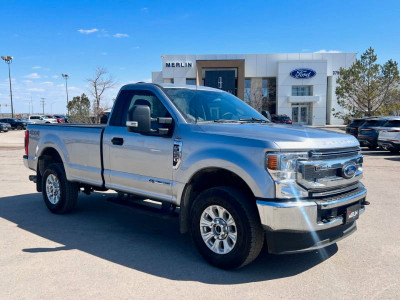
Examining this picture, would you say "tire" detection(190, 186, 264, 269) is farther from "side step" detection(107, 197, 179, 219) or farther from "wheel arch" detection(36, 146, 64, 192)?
"wheel arch" detection(36, 146, 64, 192)

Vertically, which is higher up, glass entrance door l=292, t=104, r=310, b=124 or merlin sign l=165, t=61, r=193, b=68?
merlin sign l=165, t=61, r=193, b=68

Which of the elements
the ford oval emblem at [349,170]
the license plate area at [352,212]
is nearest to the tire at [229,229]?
the license plate area at [352,212]

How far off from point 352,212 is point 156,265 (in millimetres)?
2283

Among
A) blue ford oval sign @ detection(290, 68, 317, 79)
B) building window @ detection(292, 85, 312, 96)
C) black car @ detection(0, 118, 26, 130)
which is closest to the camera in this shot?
black car @ detection(0, 118, 26, 130)

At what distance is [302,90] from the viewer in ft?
171

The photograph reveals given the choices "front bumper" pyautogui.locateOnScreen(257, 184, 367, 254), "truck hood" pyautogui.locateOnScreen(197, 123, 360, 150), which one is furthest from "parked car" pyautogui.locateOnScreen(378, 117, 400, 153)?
"front bumper" pyautogui.locateOnScreen(257, 184, 367, 254)

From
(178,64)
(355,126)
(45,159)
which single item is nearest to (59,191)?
(45,159)

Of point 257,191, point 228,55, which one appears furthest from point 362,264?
point 228,55

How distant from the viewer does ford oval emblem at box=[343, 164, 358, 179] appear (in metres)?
3.89

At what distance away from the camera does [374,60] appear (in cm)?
3516

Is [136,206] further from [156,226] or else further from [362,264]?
[362,264]

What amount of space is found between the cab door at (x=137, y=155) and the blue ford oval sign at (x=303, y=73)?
48.4 metres

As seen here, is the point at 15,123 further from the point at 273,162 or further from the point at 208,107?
the point at 273,162

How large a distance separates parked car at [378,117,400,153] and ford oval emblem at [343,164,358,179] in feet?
42.7
